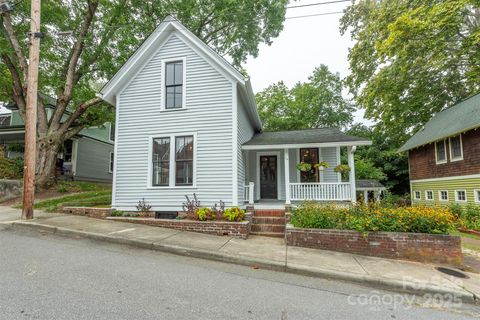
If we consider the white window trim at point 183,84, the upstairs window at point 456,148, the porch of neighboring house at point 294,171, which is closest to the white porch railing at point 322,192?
the porch of neighboring house at point 294,171

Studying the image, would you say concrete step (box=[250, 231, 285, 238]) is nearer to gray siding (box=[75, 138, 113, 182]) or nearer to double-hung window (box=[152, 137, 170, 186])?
double-hung window (box=[152, 137, 170, 186])

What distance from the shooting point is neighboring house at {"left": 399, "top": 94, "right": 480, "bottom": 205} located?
1209 centimetres

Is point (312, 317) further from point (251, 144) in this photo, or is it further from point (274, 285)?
point (251, 144)

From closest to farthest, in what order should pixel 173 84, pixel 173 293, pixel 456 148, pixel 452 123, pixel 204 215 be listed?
pixel 173 293, pixel 204 215, pixel 173 84, pixel 456 148, pixel 452 123

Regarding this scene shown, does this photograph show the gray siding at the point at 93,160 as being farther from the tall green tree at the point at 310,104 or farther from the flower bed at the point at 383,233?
the flower bed at the point at 383,233

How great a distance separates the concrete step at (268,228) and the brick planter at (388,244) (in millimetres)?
1497

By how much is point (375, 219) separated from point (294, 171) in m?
5.54

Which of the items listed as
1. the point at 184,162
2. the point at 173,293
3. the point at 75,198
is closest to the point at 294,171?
the point at 184,162

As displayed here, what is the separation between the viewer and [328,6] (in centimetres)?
838

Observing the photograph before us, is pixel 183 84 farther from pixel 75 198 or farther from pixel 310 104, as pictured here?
pixel 310 104

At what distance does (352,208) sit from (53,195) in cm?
1344

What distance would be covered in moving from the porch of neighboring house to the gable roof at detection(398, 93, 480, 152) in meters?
6.63

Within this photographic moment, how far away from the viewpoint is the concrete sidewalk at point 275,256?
439 centimetres

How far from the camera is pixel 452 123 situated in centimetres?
1388
